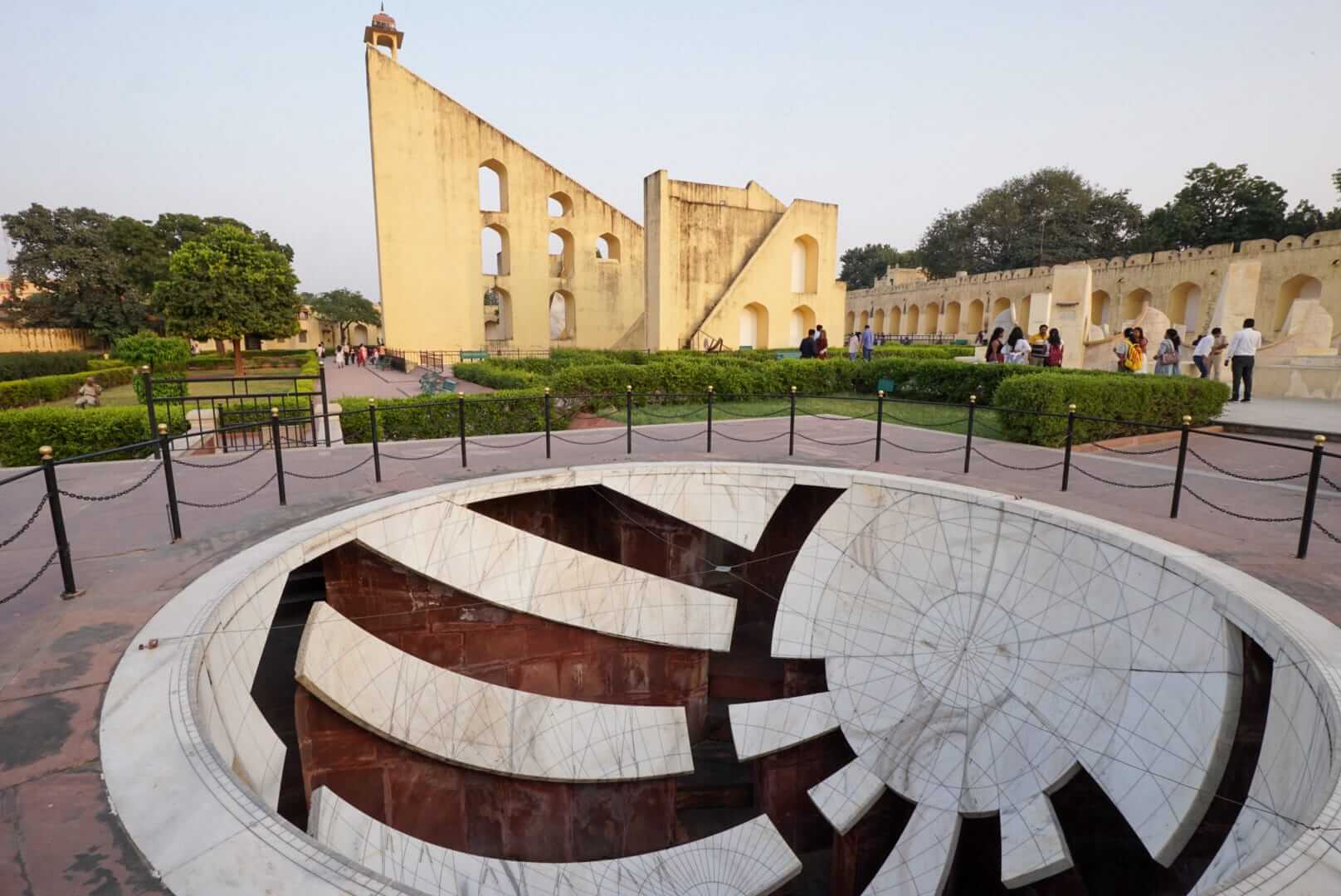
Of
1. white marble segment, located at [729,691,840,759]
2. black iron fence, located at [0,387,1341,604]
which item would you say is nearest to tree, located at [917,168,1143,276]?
black iron fence, located at [0,387,1341,604]

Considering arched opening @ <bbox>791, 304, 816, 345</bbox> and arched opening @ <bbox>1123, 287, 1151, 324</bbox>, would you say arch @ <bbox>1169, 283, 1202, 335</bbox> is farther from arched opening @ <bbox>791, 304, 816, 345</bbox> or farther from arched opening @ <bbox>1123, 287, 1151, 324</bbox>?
Answer: arched opening @ <bbox>791, 304, 816, 345</bbox>

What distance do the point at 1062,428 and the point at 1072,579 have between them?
359 cm

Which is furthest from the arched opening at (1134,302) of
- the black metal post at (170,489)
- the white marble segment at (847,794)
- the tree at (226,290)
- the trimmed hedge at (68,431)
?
the black metal post at (170,489)

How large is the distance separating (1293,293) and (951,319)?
56.5 feet

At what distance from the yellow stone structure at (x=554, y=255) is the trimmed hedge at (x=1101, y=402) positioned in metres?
13.0

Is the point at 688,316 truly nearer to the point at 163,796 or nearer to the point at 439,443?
the point at 439,443

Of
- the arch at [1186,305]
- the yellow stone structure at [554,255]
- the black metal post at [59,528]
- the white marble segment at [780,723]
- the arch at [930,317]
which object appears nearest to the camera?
the black metal post at [59,528]

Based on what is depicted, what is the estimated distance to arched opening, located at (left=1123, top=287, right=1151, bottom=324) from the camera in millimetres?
31217

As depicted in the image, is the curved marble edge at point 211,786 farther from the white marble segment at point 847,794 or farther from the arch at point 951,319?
the arch at point 951,319

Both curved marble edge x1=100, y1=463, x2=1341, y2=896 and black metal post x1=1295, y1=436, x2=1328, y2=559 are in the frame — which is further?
black metal post x1=1295, y1=436, x2=1328, y2=559

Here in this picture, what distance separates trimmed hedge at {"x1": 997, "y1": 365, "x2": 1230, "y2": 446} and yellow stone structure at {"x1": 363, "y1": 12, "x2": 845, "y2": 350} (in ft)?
42.6

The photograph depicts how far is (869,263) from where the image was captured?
64.1 meters

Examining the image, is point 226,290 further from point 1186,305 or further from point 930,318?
point 930,318

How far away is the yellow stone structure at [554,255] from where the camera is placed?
68.8ft
